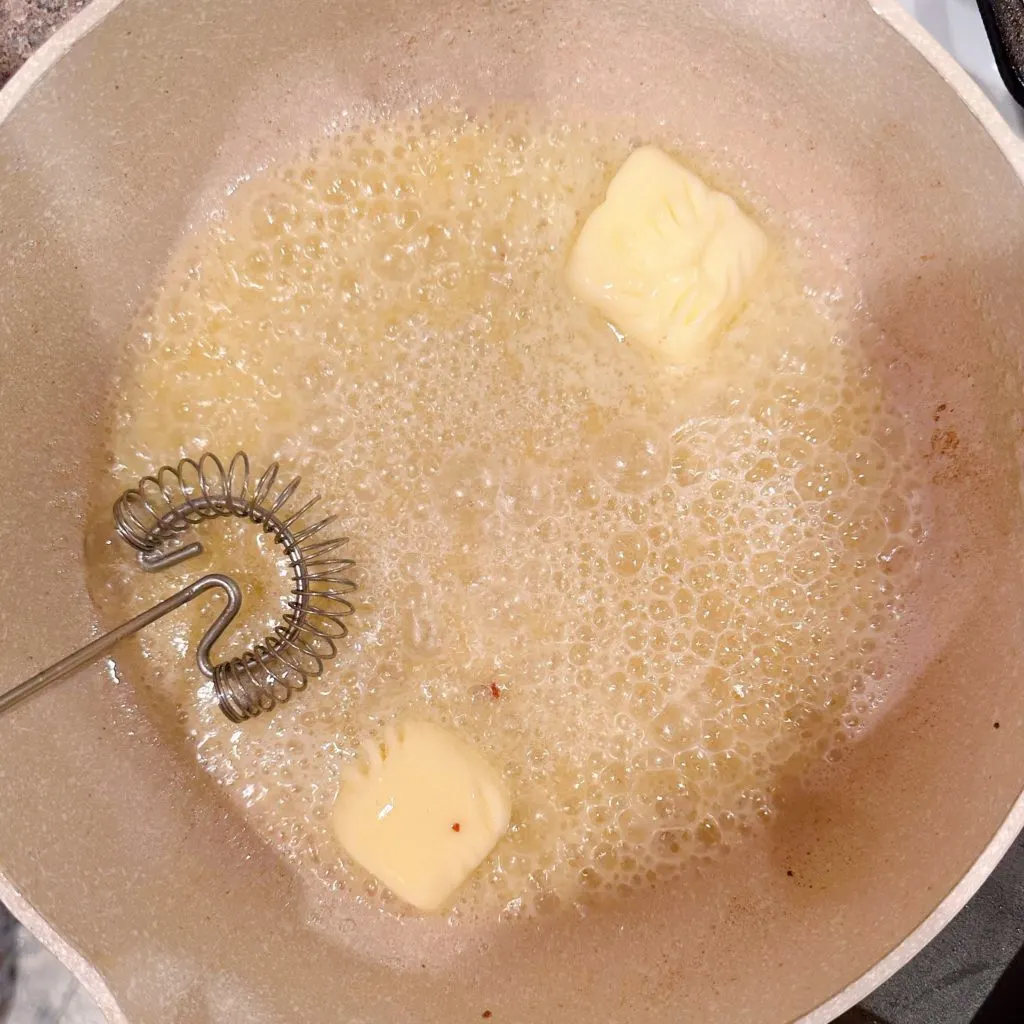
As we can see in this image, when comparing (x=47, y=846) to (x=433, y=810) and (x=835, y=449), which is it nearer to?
(x=433, y=810)

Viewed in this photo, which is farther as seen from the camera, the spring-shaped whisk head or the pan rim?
the spring-shaped whisk head

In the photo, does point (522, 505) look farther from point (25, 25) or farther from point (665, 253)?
point (25, 25)

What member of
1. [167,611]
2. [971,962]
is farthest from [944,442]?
[167,611]

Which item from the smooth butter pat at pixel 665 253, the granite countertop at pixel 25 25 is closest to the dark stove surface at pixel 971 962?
the smooth butter pat at pixel 665 253

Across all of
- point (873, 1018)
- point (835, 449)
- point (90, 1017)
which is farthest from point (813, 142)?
point (90, 1017)

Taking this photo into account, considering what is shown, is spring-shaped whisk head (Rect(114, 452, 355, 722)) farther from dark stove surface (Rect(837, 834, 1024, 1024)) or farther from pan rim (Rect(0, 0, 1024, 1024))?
dark stove surface (Rect(837, 834, 1024, 1024))

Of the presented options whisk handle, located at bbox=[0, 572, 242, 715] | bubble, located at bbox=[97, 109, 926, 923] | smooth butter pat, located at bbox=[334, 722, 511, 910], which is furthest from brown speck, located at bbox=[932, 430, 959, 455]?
whisk handle, located at bbox=[0, 572, 242, 715]
